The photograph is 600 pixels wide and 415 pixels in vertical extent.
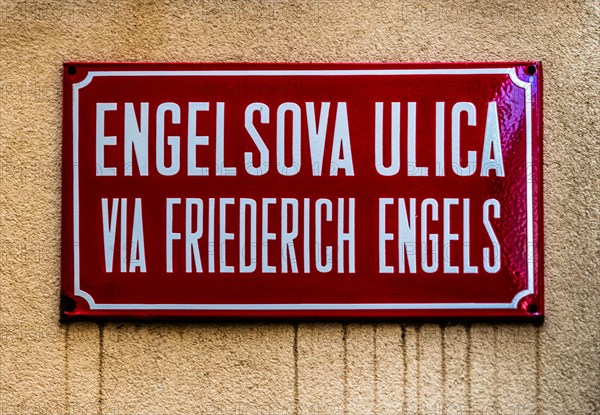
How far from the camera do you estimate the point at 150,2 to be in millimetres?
2449

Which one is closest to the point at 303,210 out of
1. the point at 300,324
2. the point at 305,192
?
the point at 305,192

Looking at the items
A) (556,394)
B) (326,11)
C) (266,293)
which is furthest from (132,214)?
(556,394)

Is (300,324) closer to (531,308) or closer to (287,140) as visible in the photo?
(287,140)

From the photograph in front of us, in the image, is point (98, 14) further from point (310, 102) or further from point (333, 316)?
point (333, 316)

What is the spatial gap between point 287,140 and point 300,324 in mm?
725

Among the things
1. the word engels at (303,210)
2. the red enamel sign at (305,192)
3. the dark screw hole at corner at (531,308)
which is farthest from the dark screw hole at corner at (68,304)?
the dark screw hole at corner at (531,308)

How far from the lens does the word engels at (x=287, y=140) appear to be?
2395 millimetres

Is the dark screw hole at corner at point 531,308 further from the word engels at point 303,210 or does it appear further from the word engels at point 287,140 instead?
the word engels at point 287,140

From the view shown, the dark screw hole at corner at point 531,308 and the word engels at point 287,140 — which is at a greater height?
the word engels at point 287,140

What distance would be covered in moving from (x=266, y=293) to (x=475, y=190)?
91 cm

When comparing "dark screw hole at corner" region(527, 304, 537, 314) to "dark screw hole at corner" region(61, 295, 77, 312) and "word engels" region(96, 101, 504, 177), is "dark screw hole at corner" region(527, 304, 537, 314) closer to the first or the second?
"word engels" region(96, 101, 504, 177)

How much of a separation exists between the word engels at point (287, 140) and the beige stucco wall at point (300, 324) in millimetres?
200

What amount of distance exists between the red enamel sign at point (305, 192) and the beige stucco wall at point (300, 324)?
8 centimetres

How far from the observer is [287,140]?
2406mm
